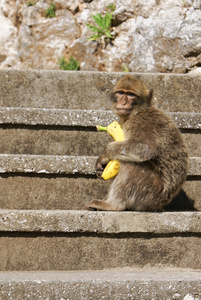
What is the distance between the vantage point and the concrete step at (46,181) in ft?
11.0

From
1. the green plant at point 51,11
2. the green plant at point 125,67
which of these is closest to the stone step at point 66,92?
the green plant at point 125,67

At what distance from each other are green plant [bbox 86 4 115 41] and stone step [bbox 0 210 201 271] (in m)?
6.37

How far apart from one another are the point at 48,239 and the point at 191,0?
17.2ft

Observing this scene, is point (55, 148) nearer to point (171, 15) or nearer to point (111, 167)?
point (111, 167)

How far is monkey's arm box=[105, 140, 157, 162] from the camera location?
3170mm

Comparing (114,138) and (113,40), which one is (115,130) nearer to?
(114,138)

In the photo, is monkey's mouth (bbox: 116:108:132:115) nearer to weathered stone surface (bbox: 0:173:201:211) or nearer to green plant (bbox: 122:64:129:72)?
weathered stone surface (bbox: 0:173:201:211)

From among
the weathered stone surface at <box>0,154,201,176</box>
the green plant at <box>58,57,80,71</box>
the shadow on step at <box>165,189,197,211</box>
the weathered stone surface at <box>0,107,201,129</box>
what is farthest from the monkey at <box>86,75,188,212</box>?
the green plant at <box>58,57,80,71</box>

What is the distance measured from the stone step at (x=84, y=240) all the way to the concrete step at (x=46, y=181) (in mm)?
525

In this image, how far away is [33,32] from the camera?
10062mm

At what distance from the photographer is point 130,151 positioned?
322 cm

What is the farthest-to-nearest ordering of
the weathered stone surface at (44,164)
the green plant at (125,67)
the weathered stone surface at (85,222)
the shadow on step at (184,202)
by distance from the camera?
the green plant at (125,67)
the shadow on step at (184,202)
the weathered stone surface at (44,164)
the weathered stone surface at (85,222)

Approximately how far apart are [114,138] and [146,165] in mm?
461

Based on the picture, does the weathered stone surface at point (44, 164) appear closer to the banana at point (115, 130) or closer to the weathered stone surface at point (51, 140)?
the banana at point (115, 130)
